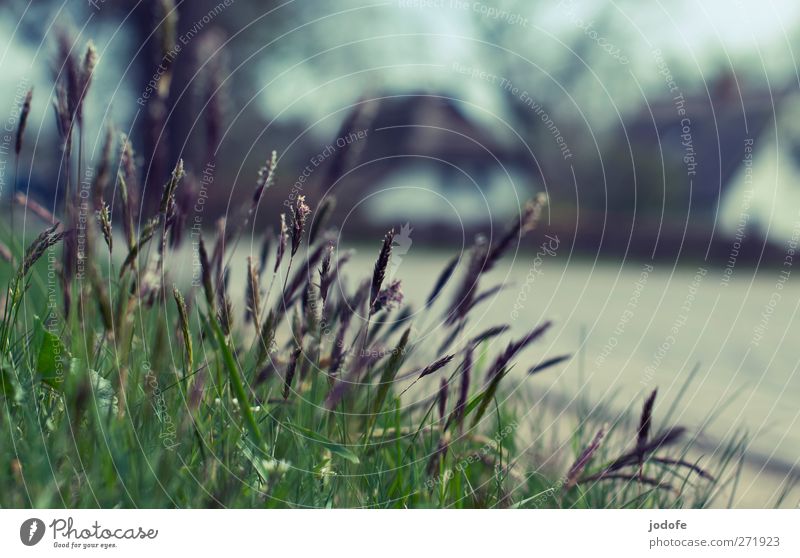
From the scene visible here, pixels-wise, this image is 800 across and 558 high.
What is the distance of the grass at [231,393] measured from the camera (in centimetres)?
102

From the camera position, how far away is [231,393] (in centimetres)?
117

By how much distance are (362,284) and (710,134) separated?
609 centimetres

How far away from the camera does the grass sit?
1.02 meters
